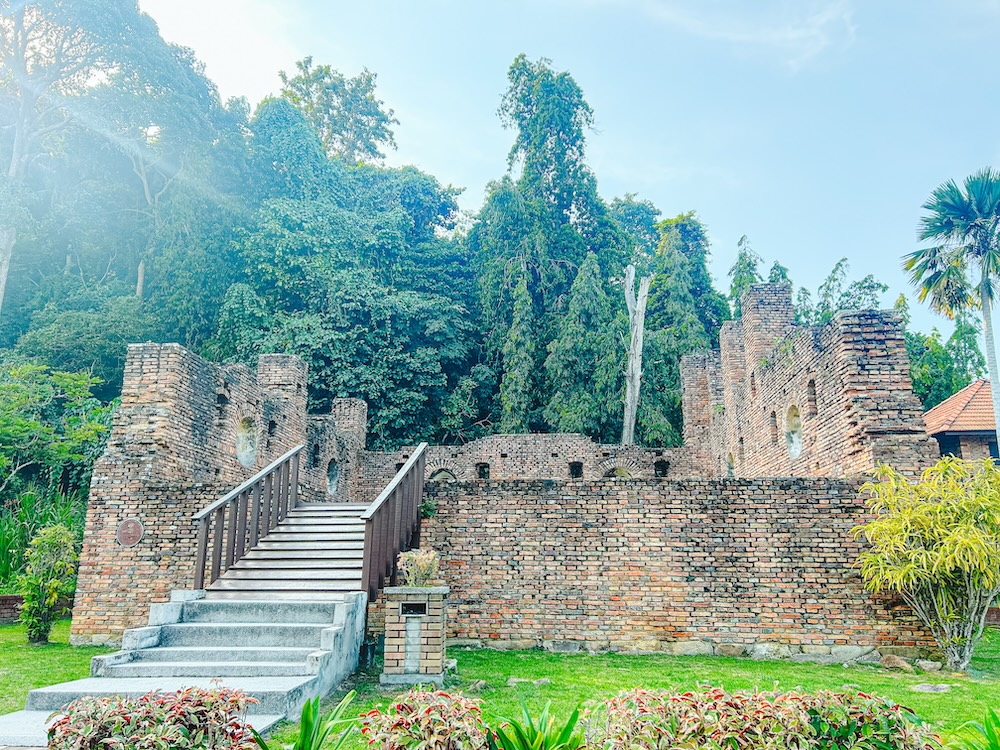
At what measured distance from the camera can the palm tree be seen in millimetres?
15445

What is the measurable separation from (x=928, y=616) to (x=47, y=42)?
30.0 metres

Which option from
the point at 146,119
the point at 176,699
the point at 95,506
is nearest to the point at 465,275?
the point at 146,119

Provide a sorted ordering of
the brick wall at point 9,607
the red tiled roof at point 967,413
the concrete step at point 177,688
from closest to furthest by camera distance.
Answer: the concrete step at point 177,688, the brick wall at point 9,607, the red tiled roof at point 967,413

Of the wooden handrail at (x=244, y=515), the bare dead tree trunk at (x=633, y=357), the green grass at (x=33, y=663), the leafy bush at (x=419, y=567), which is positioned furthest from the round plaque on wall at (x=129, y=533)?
the bare dead tree trunk at (x=633, y=357)

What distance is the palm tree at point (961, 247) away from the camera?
15445 mm

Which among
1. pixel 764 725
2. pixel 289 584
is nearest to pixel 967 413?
pixel 289 584

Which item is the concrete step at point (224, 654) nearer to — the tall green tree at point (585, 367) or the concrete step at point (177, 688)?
the concrete step at point (177, 688)

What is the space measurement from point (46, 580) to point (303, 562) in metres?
3.55

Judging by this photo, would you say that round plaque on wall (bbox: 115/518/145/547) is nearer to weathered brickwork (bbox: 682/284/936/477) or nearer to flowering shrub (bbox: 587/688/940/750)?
flowering shrub (bbox: 587/688/940/750)

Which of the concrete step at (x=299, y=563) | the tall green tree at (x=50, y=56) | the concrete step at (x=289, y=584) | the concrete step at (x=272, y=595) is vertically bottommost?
the concrete step at (x=272, y=595)

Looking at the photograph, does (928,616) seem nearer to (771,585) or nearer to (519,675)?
(771,585)

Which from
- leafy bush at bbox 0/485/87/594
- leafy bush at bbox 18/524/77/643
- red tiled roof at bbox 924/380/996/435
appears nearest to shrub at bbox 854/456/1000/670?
leafy bush at bbox 18/524/77/643

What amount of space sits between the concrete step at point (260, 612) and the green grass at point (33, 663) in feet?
3.66

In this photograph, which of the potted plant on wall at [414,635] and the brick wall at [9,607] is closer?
the potted plant on wall at [414,635]
